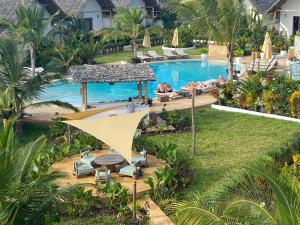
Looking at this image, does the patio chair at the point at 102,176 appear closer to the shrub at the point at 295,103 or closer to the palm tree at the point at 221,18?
the shrub at the point at 295,103

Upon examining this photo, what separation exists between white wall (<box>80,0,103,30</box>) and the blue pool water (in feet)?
30.3

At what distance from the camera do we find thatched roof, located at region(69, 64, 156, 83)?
18766 mm

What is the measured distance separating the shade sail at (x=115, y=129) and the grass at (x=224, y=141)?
83.1 inches

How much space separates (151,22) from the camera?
42125 mm

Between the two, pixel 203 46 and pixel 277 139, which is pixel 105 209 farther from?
pixel 203 46

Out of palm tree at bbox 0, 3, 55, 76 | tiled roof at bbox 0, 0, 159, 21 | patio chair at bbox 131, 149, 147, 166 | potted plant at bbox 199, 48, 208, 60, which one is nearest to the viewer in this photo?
patio chair at bbox 131, 149, 147, 166

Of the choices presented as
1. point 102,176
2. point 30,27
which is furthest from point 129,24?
point 102,176

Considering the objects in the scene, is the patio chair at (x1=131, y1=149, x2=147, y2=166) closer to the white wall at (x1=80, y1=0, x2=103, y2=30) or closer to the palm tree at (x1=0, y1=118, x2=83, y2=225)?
the palm tree at (x1=0, y1=118, x2=83, y2=225)

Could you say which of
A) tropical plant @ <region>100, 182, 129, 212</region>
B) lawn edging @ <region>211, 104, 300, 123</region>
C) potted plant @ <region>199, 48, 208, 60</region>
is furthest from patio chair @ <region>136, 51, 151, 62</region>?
tropical plant @ <region>100, 182, 129, 212</region>

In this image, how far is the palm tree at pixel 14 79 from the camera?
16.4 m

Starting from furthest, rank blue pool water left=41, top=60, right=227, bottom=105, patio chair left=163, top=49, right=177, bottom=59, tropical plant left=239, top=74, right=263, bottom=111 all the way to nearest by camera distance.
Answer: patio chair left=163, top=49, right=177, bottom=59 < blue pool water left=41, top=60, right=227, bottom=105 < tropical plant left=239, top=74, right=263, bottom=111

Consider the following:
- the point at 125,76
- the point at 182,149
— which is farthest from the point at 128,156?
the point at 125,76

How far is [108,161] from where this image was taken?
13.6m

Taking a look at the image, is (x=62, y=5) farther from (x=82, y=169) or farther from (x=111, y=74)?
(x=82, y=169)
